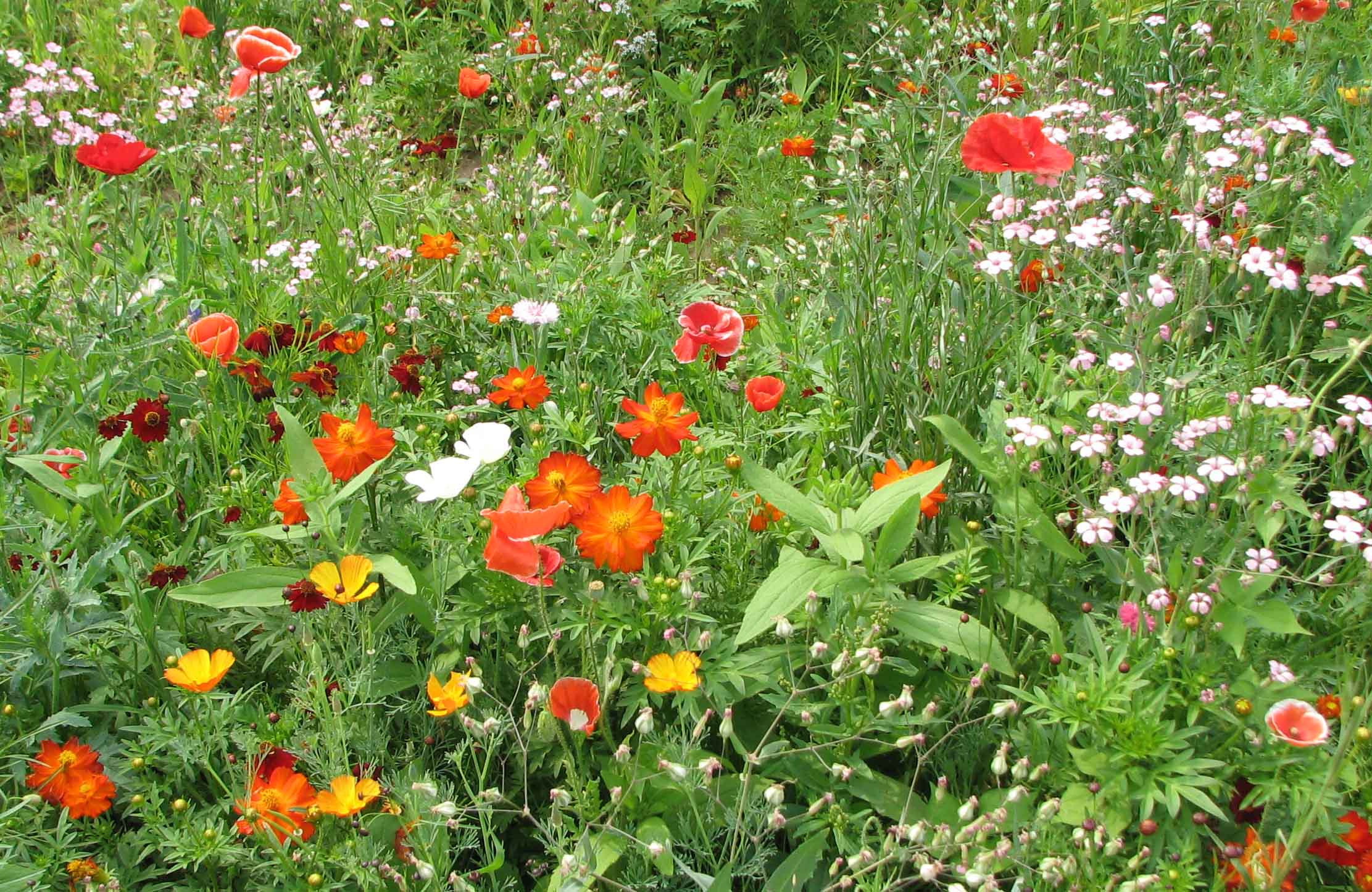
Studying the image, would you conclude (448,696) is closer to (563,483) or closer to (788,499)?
(563,483)

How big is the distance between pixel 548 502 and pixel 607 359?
0.85 m

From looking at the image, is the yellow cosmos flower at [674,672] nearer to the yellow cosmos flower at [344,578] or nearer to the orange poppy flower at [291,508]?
the yellow cosmos flower at [344,578]

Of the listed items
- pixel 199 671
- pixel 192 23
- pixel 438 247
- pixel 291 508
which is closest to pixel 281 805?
pixel 199 671

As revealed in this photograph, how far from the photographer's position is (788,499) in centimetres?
179

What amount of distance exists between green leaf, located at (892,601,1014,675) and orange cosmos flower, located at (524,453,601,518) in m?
0.55

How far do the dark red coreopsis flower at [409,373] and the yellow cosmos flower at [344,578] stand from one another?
2.08ft

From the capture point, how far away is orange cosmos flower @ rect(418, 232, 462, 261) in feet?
8.95

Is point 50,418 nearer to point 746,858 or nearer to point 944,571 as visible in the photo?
point 746,858

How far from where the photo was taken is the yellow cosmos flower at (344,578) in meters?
1.65

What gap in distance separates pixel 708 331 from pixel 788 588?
0.61 meters

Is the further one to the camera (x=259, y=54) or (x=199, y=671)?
(x=259, y=54)

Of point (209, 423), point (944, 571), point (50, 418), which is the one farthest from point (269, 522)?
point (944, 571)

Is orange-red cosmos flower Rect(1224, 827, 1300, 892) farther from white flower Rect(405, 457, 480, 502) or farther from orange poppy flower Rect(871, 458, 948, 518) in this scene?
white flower Rect(405, 457, 480, 502)

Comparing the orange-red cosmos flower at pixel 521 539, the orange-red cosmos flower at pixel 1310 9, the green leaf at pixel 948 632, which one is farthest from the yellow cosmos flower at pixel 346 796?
the orange-red cosmos flower at pixel 1310 9
